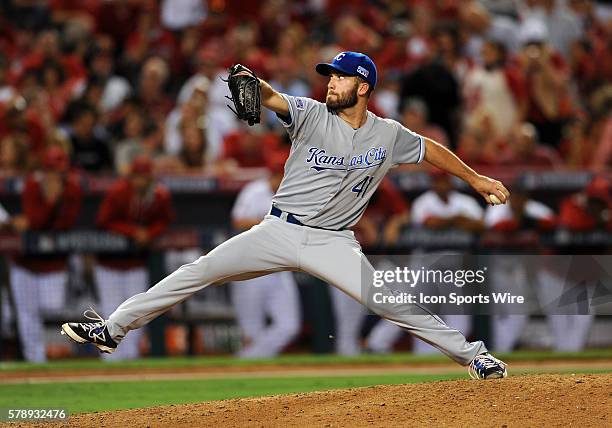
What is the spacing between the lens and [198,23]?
14.9 meters

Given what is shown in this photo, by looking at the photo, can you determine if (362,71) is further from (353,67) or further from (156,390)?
(156,390)

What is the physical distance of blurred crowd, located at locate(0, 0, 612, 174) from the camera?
12.6 metres

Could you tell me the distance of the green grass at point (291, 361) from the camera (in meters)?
10.9

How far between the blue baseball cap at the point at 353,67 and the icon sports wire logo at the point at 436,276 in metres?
1.50

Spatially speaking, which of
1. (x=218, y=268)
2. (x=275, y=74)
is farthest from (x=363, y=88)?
(x=275, y=74)

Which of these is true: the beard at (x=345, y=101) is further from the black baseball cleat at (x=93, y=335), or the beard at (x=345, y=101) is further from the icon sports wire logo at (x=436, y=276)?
the black baseball cleat at (x=93, y=335)

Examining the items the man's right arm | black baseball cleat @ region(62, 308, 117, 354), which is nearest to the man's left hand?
the man's right arm

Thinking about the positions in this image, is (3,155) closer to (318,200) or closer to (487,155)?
(487,155)

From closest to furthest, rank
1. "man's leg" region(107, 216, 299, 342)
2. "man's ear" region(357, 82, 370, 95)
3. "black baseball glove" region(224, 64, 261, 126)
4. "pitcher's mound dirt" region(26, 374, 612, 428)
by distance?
1. "pitcher's mound dirt" region(26, 374, 612, 428)
2. "black baseball glove" region(224, 64, 261, 126)
3. "man's leg" region(107, 216, 299, 342)
4. "man's ear" region(357, 82, 370, 95)

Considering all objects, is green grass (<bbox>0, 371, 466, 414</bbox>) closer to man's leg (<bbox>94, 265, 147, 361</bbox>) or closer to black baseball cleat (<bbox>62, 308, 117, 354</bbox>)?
black baseball cleat (<bbox>62, 308, 117, 354</bbox>)

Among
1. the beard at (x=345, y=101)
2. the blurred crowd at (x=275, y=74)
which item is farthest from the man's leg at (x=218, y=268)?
the blurred crowd at (x=275, y=74)

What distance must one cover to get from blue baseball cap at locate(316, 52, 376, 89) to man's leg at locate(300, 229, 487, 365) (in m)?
1.01

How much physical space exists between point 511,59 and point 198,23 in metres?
3.98

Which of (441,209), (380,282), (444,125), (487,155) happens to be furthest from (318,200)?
(444,125)
